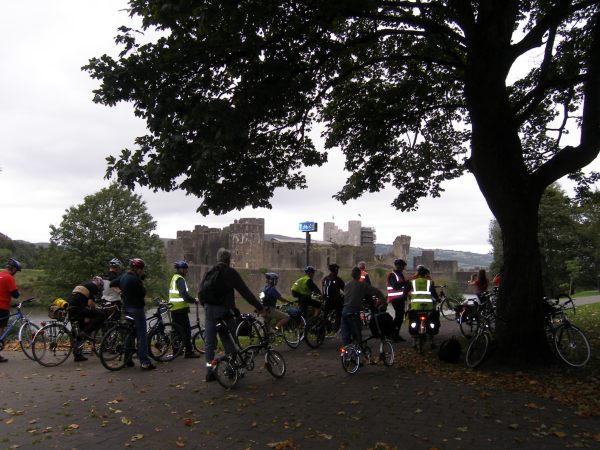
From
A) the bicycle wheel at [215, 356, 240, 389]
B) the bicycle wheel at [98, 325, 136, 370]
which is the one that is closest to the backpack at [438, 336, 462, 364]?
the bicycle wheel at [215, 356, 240, 389]

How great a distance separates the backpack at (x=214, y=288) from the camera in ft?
24.2

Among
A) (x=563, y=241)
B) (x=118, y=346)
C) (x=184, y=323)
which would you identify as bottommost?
(x=118, y=346)

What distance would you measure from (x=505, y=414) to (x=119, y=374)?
6060mm

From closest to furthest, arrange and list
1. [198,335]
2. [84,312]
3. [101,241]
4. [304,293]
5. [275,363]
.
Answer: [275,363]
[84,312]
[198,335]
[304,293]
[101,241]

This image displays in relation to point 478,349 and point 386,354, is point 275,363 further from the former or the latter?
point 478,349

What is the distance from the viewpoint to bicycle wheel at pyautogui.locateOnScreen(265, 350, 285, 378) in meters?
7.93

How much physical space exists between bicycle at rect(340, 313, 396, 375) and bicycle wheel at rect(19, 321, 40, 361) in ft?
19.9

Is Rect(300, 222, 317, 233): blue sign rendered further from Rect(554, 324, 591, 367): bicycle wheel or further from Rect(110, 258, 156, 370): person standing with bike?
Rect(554, 324, 591, 367): bicycle wheel

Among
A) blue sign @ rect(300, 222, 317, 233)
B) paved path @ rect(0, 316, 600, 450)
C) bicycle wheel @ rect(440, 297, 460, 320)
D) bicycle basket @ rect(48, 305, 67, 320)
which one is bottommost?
paved path @ rect(0, 316, 600, 450)

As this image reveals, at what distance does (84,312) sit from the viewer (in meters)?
9.71

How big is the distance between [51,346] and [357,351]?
19.3 ft

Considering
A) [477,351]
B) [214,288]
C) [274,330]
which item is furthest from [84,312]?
[477,351]

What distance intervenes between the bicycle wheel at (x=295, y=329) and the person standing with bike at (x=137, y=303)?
3.24 meters

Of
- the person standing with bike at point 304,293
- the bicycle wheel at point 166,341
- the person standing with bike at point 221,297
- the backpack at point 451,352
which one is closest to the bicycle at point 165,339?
the bicycle wheel at point 166,341
